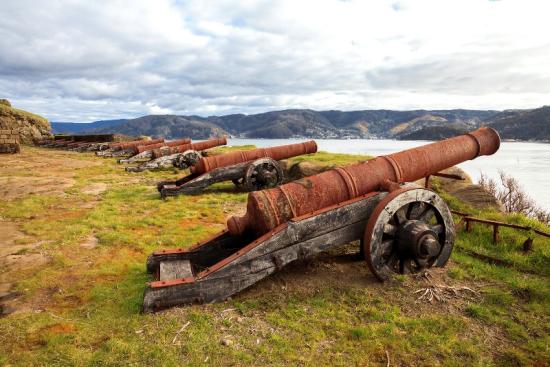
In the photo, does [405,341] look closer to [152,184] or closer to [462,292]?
[462,292]

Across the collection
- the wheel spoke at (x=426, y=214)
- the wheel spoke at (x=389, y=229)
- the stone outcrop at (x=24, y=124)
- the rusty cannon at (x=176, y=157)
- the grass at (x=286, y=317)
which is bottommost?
the grass at (x=286, y=317)

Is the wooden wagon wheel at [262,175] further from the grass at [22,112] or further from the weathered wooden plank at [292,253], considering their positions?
Result: the grass at [22,112]

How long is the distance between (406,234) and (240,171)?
23.6 feet

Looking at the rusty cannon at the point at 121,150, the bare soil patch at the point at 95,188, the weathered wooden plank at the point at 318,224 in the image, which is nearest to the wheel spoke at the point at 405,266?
the weathered wooden plank at the point at 318,224

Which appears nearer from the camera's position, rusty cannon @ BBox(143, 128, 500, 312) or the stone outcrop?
rusty cannon @ BBox(143, 128, 500, 312)

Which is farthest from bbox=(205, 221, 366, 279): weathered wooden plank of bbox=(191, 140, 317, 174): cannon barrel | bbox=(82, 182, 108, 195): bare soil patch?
bbox=(82, 182, 108, 195): bare soil patch

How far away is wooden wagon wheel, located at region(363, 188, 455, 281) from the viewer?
183 inches

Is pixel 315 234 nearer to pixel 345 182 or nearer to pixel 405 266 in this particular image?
pixel 345 182

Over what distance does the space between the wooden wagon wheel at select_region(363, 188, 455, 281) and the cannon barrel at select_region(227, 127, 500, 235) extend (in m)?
0.51

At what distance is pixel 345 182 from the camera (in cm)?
512

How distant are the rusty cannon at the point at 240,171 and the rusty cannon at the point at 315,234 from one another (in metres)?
5.76

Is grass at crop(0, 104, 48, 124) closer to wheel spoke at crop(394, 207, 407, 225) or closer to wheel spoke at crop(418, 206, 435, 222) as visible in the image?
wheel spoke at crop(394, 207, 407, 225)

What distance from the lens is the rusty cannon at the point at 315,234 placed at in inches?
171

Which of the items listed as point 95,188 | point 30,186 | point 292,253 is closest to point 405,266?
point 292,253
